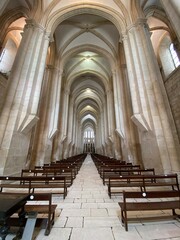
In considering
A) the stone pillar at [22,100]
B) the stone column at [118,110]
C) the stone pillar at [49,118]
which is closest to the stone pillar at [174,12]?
the stone pillar at [22,100]

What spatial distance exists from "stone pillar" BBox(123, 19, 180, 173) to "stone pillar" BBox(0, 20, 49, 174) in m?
5.66

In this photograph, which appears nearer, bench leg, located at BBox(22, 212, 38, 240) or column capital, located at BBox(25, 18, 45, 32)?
bench leg, located at BBox(22, 212, 38, 240)

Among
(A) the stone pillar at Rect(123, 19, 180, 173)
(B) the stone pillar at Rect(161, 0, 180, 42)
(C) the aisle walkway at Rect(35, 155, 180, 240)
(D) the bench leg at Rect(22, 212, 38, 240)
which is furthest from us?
(A) the stone pillar at Rect(123, 19, 180, 173)

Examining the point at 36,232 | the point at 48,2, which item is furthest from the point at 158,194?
the point at 48,2

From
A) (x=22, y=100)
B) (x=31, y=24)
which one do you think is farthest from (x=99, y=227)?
(x=31, y=24)

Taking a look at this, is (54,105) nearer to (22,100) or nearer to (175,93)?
(22,100)

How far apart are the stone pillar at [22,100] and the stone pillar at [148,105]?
5659 millimetres

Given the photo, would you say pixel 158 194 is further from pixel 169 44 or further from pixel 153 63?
pixel 169 44

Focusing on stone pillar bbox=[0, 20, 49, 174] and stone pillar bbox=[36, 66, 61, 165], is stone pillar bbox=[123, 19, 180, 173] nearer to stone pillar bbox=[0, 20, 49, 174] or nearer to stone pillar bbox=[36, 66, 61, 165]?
stone pillar bbox=[0, 20, 49, 174]

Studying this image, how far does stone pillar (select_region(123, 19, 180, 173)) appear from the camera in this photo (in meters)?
6.09

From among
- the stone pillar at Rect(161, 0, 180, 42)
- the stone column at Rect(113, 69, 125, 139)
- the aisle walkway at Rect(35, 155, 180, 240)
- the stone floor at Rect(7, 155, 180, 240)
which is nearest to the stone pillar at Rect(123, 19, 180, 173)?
the stone pillar at Rect(161, 0, 180, 42)

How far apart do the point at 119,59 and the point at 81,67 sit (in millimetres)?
7675

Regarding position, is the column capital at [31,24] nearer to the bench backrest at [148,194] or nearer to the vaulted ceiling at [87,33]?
the vaulted ceiling at [87,33]

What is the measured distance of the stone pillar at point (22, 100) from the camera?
6.19 m
